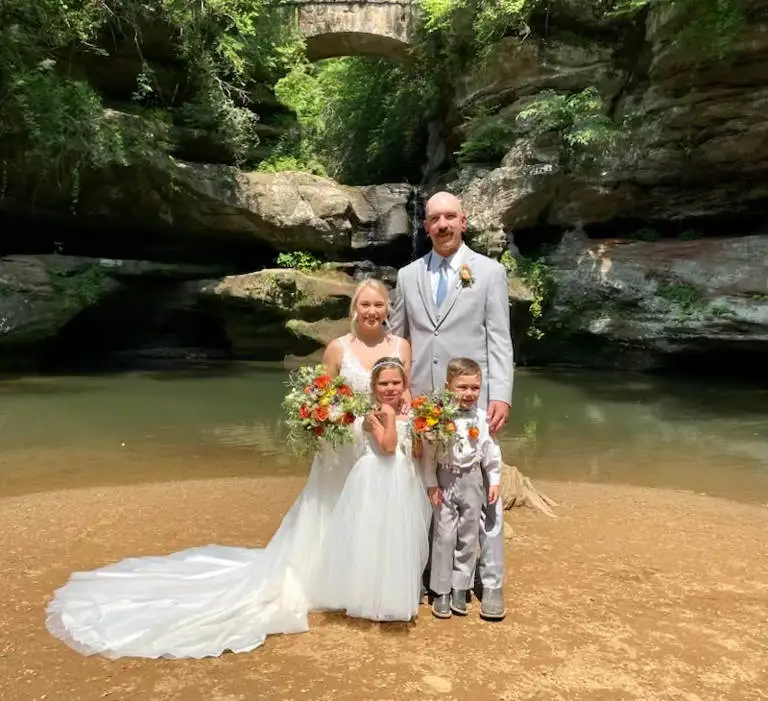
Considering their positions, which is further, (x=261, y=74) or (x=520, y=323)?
(x=261, y=74)

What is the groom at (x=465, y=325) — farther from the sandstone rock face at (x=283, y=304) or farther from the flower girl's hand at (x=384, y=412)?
the sandstone rock face at (x=283, y=304)

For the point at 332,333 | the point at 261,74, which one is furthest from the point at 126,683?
the point at 261,74

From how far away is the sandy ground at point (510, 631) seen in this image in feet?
9.10

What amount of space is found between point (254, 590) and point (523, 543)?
2125 mm

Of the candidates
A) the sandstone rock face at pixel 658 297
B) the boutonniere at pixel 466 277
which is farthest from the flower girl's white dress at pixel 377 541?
the sandstone rock face at pixel 658 297

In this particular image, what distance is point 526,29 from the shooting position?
1591cm

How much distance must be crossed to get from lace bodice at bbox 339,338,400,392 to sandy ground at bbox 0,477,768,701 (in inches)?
45.9

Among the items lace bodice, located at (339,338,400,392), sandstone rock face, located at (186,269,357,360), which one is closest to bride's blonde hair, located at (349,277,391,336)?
lace bodice, located at (339,338,400,392)

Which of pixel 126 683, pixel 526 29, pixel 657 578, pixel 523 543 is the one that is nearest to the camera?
pixel 126 683

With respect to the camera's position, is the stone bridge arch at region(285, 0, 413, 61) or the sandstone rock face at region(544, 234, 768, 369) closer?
the sandstone rock face at region(544, 234, 768, 369)

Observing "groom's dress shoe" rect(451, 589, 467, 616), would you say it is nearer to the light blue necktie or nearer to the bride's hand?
the bride's hand

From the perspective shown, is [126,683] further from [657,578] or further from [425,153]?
[425,153]

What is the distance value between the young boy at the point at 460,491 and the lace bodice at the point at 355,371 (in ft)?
1.36

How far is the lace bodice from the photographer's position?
12.0 ft
